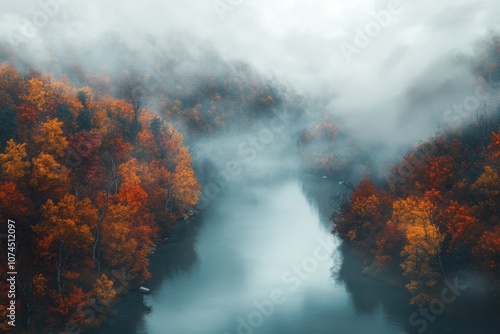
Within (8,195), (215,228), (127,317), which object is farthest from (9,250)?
(215,228)

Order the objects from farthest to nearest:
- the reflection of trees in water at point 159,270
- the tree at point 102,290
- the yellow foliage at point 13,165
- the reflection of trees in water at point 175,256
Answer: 1. the reflection of trees in water at point 175,256
2. the tree at point 102,290
3. the reflection of trees in water at point 159,270
4. the yellow foliage at point 13,165

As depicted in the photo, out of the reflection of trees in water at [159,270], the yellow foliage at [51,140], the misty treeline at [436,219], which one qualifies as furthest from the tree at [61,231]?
the misty treeline at [436,219]

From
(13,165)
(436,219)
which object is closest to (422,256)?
(436,219)

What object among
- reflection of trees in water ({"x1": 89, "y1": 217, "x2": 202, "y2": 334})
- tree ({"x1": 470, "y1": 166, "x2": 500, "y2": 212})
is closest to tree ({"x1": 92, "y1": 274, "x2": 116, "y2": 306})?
reflection of trees in water ({"x1": 89, "y1": 217, "x2": 202, "y2": 334})

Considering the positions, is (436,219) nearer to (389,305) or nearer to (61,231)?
(389,305)

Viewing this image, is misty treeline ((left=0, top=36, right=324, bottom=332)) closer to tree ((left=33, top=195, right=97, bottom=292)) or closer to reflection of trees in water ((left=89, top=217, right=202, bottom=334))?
tree ((left=33, top=195, right=97, bottom=292))

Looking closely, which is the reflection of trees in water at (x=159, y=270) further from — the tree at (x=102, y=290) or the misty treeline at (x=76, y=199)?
the tree at (x=102, y=290)
